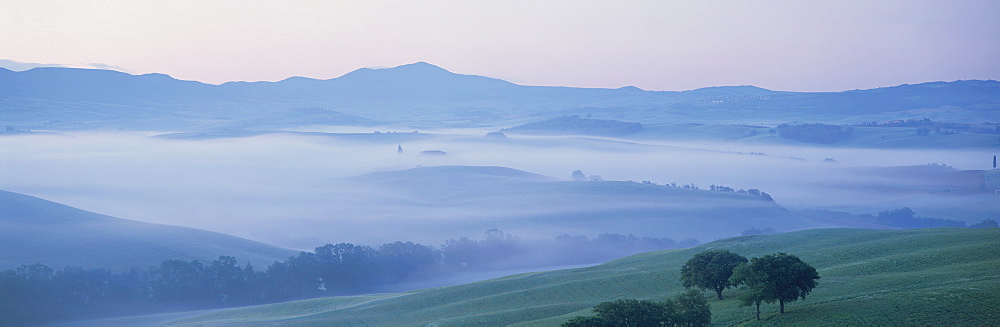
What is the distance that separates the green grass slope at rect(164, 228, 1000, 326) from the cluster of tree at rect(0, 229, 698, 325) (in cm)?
1777

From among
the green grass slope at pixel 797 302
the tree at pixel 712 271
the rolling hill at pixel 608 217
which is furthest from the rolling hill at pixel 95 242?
the tree at pixel 712 271

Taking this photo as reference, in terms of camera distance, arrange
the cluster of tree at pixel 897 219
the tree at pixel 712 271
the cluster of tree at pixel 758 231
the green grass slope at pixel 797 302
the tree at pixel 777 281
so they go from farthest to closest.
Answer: the cluster of tree at pixel 897 219 → the cluster of tree at pixel 758 231 → the tree at pixel 712 271 → the tree at pixel 777 281 → the green grass slope at pixel 797 302

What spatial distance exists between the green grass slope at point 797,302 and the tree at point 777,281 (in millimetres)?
1167

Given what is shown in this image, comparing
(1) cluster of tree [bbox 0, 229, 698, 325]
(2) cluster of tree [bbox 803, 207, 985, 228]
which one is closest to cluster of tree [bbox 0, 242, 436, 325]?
(1) cluster of tree [bbox 0, 229, 698, 325]

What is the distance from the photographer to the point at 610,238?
5910 inches

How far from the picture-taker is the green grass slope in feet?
147

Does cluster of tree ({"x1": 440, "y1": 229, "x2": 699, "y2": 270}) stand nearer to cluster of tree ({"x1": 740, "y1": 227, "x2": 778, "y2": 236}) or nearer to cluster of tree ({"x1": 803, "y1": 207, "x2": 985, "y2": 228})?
cluster of tree ({"x1": 740, "y1": 227, "x2": 778, "y2": 236})

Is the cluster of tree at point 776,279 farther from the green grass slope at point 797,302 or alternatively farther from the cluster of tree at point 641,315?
the cluster of tree at point 641,315

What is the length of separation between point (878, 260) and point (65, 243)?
108m

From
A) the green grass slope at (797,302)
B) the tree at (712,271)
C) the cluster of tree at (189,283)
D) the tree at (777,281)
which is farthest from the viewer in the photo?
the cluster of tree at (189,283)

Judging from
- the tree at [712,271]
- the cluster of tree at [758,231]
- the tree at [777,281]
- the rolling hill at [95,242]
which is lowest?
the cluster of tree at [758,231]

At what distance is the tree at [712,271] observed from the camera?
58.0m

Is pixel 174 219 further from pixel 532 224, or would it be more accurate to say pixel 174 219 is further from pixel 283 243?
pixel 532 224

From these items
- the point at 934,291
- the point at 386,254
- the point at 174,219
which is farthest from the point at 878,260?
the point at 174,219
